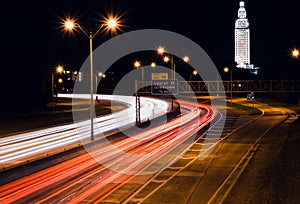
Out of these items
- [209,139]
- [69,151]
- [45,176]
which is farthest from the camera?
[209,139]

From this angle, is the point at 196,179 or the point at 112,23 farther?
the point at 112,23

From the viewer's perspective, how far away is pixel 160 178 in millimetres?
20609

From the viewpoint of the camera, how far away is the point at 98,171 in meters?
22.0

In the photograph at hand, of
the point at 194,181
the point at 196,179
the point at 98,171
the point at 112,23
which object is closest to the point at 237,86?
the point at 112,23

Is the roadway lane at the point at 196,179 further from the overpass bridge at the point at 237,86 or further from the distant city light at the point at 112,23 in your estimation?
the overpass bridge at the point at 237,86

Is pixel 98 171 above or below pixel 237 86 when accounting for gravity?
below

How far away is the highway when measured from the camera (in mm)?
17172

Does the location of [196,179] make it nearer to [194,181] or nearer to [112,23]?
[194,181]

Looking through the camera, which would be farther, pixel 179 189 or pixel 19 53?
pixel 19 53

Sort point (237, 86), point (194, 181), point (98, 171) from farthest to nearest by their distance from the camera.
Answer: point (237, 86) < point (98, 171) < point (194, 181)

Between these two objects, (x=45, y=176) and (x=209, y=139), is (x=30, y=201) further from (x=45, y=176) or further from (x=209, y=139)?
(x=209, y=139)

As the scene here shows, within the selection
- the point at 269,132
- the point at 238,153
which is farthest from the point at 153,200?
the point at 269,132

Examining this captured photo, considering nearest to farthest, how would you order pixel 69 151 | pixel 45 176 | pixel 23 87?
pixel 45 176 → pixel 69 151 → pixel 23 87

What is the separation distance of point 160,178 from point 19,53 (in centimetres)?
6840
